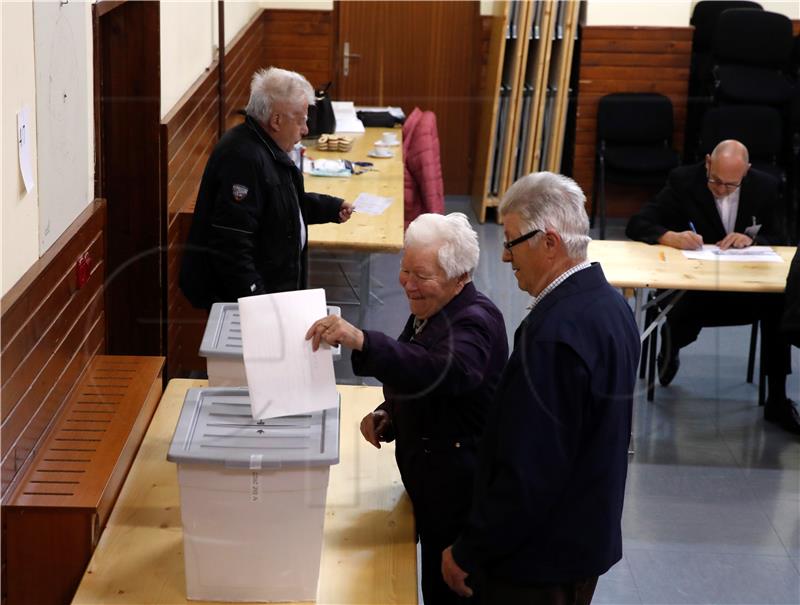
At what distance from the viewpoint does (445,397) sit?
2.68 metres

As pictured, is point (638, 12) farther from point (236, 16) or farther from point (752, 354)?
point (752, 354)

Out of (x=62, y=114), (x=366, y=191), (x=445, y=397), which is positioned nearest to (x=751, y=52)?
(x=366, y=191)

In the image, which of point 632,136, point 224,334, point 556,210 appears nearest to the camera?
point 556,210

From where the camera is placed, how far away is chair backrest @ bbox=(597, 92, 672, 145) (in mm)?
8570

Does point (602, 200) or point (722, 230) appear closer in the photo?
point (722, 230)

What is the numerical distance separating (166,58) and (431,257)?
259cm

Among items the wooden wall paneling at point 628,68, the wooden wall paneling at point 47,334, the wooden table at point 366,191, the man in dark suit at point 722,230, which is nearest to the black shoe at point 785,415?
the man in dark suit at point 722,230

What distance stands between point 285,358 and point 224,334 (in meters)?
0.67

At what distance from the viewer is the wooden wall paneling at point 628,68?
28.5 feet

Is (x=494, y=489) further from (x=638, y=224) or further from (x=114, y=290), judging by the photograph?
(x=638, y=224)

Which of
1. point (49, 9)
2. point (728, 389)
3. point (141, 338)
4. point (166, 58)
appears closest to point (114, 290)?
point (141, 338)

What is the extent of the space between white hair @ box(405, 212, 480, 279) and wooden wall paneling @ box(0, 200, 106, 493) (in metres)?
0.94

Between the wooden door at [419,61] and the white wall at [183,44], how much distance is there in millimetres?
2938

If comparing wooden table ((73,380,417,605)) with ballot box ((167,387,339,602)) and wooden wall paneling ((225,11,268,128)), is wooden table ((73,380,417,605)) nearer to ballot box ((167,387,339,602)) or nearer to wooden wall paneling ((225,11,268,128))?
ballot box ((167,387,339,602))
